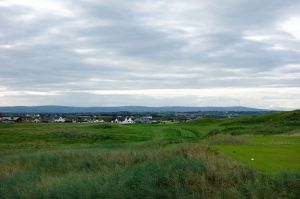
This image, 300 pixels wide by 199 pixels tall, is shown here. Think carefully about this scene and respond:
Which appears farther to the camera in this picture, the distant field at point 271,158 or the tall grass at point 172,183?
the distant field at point 271,158

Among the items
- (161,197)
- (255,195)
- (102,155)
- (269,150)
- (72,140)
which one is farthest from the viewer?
(72,140)

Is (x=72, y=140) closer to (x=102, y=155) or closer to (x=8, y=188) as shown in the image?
(x=102, y=155)

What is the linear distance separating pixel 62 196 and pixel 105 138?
40771 mm

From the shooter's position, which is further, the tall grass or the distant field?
the distant field

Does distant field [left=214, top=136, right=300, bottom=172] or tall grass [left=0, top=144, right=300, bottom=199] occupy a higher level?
distant field [left=214, top=136, right=300, bottom=172]

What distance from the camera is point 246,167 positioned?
17.7 metres

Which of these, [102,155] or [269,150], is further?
[102,155]

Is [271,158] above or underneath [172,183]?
above

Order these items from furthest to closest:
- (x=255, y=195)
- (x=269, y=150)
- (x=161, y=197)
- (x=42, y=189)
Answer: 1. (x=269, y=150)
2. (x=42, y=189)
3. (x=161, y=197)
4. (x=255, y=195)

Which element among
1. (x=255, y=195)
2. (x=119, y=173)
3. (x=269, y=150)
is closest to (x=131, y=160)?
(x=119, y=173)

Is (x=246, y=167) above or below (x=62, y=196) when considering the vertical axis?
above

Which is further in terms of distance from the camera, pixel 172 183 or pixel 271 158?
pixel 271 158

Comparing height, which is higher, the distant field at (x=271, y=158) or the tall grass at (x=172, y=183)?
the distant field at (x=271, y=158)

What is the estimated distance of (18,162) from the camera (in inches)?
1095
